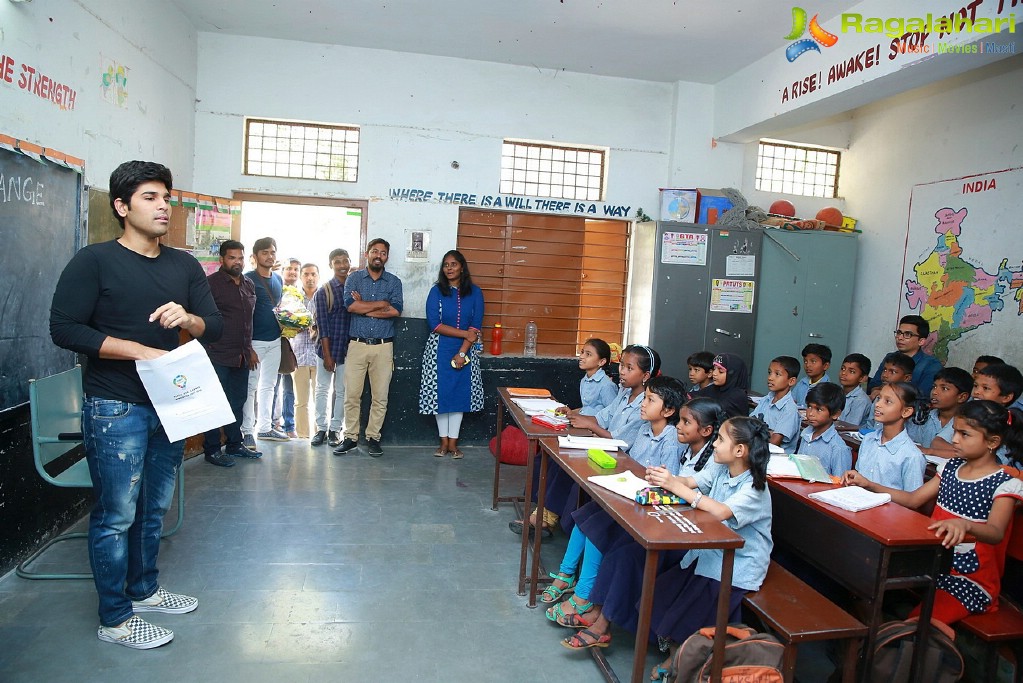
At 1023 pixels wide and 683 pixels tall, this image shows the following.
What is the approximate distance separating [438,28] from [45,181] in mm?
3089

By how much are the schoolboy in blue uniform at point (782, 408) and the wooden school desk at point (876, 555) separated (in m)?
1.45

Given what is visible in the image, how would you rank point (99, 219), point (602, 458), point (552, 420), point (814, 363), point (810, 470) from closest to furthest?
point (602, 458), point (810, 470), point (552, 420), point (99, 219), point (814, 363)

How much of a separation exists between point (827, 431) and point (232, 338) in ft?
13.3

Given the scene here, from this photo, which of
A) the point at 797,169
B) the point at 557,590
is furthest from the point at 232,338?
the point at 797,169

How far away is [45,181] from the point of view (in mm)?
3443

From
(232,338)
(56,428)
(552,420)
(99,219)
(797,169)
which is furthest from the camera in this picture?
(797,169)

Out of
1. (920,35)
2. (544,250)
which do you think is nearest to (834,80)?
(920,35)

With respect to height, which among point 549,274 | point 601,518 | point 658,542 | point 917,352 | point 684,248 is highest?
point 684,248

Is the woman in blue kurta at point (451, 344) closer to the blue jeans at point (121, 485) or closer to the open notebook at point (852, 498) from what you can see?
the blue jeans at point (121, 485)

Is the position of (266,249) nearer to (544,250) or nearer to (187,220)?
(187,220)

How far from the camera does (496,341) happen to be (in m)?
6.31

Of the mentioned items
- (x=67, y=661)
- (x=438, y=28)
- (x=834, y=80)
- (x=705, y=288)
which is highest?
(x=438, y=28)

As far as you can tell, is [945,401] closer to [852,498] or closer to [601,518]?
[852,498]

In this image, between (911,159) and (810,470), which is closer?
(810,470)
